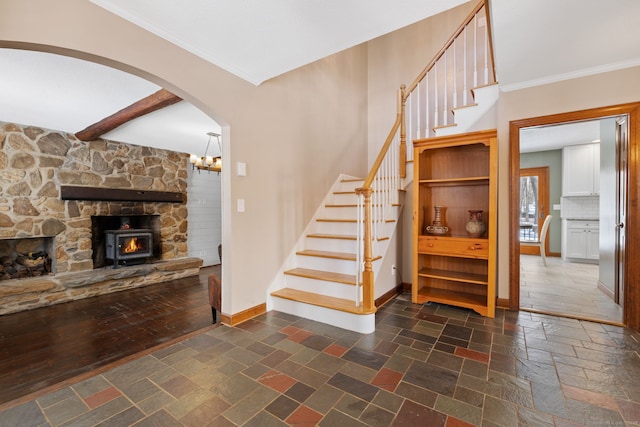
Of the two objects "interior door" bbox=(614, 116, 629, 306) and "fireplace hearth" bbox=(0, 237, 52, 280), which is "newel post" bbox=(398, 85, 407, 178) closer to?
"interior door" bbox=(614, 116, 629, 306)

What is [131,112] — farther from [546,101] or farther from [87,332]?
[546,101]

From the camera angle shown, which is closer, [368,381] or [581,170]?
[368,381]

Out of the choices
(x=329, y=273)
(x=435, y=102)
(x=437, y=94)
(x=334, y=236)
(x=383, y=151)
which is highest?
(x=437, y=94)

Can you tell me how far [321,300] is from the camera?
279 cm

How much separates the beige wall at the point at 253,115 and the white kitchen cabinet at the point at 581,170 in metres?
4.62

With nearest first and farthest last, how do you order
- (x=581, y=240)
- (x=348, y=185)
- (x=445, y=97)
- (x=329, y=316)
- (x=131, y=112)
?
1. (x=329, y=316)
2. (x=131, y=112)
3. (x=445, y=97)
4. (x=348, y=185)
5. (x=581, y=240)

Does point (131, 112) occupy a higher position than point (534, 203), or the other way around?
point (131, 112)

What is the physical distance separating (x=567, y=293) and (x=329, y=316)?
318 cm

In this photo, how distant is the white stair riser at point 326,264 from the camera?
3101 millimetres

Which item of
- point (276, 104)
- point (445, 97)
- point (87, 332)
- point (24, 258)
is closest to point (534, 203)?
point (445, 97)

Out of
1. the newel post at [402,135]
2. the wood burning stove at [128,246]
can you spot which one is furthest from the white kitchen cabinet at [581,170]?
the wood burning stove at [128,246]

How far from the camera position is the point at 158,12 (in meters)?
1.85

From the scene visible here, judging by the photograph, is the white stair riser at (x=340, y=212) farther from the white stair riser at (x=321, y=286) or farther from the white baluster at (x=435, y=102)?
the white baluster at (x=435, y=102)

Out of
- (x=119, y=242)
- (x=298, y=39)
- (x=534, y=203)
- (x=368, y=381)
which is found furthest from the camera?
(x=534, y=203)
